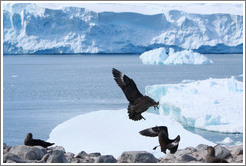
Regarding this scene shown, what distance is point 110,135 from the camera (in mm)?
8430

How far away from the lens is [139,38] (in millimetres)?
49094

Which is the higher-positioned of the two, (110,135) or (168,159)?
(110,135)

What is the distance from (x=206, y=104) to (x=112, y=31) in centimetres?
3451

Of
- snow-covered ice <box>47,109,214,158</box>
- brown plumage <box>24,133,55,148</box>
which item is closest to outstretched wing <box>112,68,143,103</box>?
brown plumage <box>24,133,55,148</box>

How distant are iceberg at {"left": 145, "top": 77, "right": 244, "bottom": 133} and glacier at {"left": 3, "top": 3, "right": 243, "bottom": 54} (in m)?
31.2

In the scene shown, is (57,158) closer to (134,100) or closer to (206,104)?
(134,100)

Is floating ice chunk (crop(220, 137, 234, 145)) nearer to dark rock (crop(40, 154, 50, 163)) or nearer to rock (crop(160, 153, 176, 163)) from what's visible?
rock (crop(160, 153, 176, 163))

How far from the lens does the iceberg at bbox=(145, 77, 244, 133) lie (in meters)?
12.4

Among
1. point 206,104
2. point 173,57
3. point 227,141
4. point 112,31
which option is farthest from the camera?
point 112,31

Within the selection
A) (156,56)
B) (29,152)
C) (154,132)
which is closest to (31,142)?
(29,152)

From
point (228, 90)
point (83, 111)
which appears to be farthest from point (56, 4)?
point (228, 90)

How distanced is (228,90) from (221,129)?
3.56 metres

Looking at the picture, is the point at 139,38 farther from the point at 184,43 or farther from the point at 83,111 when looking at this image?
the point at 83,111

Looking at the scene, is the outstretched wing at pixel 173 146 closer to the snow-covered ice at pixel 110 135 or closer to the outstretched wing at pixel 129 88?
the outstretched wing at pixel 129 88
